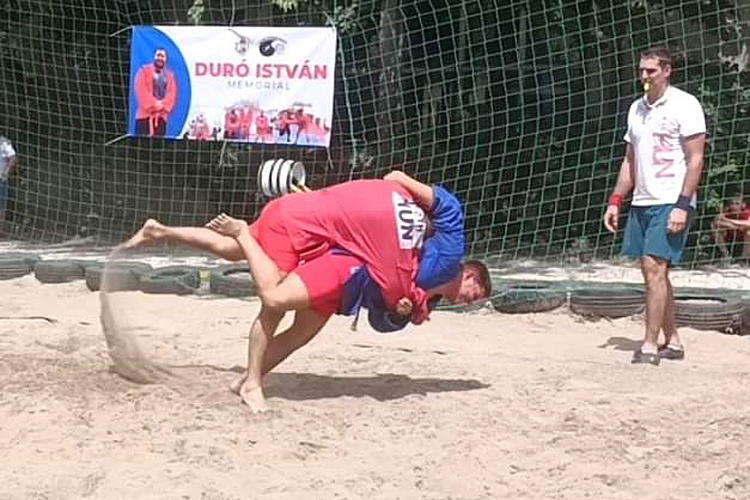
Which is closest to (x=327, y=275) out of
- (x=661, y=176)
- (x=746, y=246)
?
(x=661, y=176)

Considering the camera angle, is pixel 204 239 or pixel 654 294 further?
pixel 654 294

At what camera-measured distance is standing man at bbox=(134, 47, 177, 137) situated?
11305 mm

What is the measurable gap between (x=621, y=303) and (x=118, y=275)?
3.50 meters

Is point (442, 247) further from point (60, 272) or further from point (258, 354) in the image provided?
point (60, 272)

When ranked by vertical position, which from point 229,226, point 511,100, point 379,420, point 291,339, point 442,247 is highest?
point 511,100

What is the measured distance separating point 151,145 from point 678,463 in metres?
9.18

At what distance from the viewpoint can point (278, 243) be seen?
555 cm

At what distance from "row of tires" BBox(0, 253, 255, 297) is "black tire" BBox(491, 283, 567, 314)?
A: 1868 millimetres

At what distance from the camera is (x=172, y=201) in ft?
43.5

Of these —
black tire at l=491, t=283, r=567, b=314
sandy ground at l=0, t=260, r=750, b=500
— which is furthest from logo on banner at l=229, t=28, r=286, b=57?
sandy ground at l=0, t=260, r=750, b=500

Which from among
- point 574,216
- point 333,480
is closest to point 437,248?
point 333,480

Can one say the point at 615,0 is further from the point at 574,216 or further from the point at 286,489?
the point at 286,489

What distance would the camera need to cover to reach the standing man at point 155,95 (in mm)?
11305

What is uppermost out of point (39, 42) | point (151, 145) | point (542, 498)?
point (39, 42)
